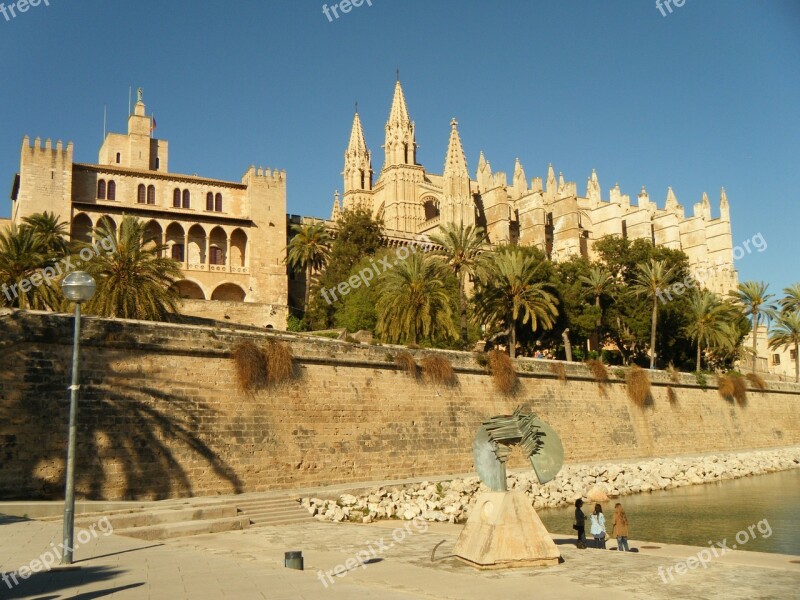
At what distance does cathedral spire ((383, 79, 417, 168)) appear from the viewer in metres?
69.9

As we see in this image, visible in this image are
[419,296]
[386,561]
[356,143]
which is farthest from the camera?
[356,143]

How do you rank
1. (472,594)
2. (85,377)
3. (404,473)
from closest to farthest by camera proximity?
(472,594)
(85,377)
(404,473)

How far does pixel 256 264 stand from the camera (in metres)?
45.7

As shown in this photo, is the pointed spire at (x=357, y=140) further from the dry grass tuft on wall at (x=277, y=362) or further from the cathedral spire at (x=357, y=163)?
the dry grass tuft on wall at (x=277, y=362)

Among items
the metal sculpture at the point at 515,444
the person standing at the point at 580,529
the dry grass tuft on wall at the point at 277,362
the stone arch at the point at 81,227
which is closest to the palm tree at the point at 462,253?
the dry grass tuft on wall at the point at 277,362

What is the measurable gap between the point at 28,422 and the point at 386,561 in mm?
8719

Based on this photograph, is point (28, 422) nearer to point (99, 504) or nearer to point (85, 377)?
point (85, 377)

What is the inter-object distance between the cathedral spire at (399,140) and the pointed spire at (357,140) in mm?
5243

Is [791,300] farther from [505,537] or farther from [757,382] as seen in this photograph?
[505,537]

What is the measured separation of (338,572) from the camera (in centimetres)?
992

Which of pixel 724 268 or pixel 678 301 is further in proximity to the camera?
pixel 724 268

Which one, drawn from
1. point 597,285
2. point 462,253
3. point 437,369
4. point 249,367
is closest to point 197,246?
point 462,253

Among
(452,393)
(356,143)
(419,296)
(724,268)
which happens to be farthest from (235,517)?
(724,268)

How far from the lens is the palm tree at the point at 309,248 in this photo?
45500 mm
